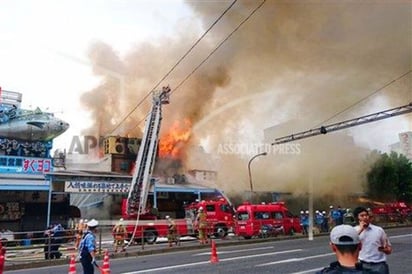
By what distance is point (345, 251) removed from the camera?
2318 mm

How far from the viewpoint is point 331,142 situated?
36.3 metres

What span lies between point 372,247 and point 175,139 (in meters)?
31.1

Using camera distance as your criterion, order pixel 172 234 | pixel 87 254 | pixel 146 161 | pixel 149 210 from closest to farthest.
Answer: pixel 87 254, pixel 172 234, pixel 146 161, pixel 149 210

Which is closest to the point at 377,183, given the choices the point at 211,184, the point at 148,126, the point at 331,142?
the point at 331,142

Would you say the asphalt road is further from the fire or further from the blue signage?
the fire

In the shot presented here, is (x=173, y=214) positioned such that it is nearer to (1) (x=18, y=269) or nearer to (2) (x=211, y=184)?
(2) (x=211, y=184)

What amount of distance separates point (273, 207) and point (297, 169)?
1583cm

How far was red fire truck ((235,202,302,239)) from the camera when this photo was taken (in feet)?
65.8

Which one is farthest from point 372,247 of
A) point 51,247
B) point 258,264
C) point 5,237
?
point 5,237

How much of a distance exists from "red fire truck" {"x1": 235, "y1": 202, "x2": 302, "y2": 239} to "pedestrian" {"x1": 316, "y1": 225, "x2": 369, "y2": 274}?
58.8 feet

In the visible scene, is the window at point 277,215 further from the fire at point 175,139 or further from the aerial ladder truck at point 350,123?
the fire at point 175,139

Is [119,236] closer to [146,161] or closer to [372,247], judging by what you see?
[146,161]

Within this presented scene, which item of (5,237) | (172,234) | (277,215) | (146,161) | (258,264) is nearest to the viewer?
(258,264)

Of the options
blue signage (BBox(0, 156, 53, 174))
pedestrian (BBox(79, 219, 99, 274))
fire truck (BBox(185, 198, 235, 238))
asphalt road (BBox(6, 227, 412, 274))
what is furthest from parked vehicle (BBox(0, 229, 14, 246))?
fire truck (BBox(185, 198, 235, 238))
